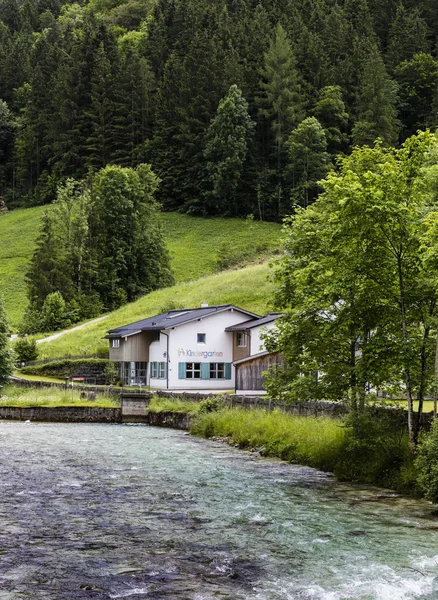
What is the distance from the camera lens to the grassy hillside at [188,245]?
10094 centimetres

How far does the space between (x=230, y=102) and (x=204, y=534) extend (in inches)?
4324

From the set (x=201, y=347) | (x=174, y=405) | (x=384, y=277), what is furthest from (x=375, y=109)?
(x=384, y=277)

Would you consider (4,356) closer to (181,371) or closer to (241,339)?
(181,371)

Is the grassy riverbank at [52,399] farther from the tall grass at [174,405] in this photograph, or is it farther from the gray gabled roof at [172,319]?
the gray gabled roof at [172,319]

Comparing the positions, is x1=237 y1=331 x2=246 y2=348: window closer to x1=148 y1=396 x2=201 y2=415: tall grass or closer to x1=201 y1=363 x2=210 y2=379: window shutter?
x1=201 y1=363 x2=210 y2=379: window shutter

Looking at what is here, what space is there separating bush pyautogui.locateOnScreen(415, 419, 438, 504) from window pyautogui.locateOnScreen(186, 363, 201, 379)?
1655 inches

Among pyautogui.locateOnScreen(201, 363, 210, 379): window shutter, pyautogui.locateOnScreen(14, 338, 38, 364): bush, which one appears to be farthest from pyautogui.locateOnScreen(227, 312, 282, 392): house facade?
pyautogui.locateOnScreen(14, 338, 38, 364): bush

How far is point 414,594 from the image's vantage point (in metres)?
12.8

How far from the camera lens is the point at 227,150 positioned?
393 feet

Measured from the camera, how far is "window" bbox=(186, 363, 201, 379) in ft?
205

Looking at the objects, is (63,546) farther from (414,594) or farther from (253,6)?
(253,6)

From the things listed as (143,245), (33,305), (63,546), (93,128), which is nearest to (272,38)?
(93,128)

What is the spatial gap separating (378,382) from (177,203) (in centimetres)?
10448

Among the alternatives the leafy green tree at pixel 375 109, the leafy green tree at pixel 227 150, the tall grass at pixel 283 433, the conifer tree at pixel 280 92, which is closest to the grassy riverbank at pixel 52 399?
the tall grass at pixel 283 433
